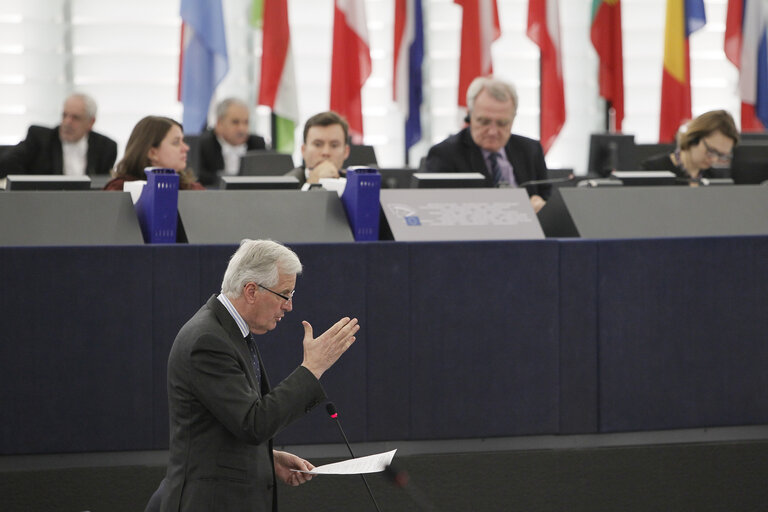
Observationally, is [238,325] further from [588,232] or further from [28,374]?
[588,232]

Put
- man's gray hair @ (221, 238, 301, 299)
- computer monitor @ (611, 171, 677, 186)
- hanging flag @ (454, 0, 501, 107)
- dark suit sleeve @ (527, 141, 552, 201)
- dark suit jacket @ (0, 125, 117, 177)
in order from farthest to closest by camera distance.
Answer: hanging flag @ (454, 0, 501, 107) < dark suit jacket @ (0, 125, 117, 177) < dark suit sleeve @ (527, 141, 552, 201) < computer monitor @ (611, 171, 677, 186) < man's gray hair @ (221, 238, 301, 299)

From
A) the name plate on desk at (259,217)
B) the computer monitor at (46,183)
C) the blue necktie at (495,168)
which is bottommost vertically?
the name plate on desk at (259,217)

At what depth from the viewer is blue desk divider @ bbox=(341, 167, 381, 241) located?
191 inches

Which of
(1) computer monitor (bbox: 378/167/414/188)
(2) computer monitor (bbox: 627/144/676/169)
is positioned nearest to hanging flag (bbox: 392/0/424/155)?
(2) computer monitor (bbox: 627/144/676/169)

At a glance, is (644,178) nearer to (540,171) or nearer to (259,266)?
(540,171)

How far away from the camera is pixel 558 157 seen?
11.9 meters

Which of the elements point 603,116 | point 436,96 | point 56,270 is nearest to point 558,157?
point 603,116

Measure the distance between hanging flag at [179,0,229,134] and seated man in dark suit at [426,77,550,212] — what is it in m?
3.96

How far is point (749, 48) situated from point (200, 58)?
5045 mm

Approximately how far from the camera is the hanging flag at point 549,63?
10219 mm

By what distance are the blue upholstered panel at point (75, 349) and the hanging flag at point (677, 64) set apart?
284 inches

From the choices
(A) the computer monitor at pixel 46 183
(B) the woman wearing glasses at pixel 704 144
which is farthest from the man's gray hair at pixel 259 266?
(B) the woman wearing glasses at pixel 704 144

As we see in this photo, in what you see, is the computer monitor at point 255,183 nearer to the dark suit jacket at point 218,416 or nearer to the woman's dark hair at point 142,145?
the woman's dark hair at point 142,145

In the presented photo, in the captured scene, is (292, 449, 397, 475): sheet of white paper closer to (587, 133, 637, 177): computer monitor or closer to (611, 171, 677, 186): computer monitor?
(611, 171, 677, 186): computer monitor
